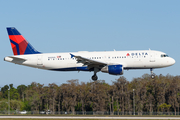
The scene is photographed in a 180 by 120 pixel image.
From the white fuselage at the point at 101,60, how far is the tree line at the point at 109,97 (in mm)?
48565

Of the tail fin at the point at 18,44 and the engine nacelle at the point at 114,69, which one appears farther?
the tail fin at the point at 18,44

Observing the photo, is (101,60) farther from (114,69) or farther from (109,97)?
(109,97)

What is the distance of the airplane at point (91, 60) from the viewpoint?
48.4 m

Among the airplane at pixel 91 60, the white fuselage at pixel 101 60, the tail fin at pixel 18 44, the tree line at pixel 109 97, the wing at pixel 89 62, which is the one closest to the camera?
the wing at pixel 89 62

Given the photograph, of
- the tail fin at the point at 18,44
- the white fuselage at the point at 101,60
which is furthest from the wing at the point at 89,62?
the tail fin at the point at 18,44

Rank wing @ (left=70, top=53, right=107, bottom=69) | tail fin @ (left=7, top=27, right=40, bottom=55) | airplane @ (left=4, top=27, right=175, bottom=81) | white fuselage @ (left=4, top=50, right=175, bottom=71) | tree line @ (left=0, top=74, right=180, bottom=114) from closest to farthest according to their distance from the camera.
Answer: wing @ (left=70, top=53, right=107, bottom=69) → airplane @ (left=4, top=27, right=175, bottom=81) → white fuselage @ (left=4, top=50, right=175, bottom=71) → tail fin @ (left=7, top=27, right=40, bottom=55) → tree line @ (left=0, top=74, right=180, bottom=114)

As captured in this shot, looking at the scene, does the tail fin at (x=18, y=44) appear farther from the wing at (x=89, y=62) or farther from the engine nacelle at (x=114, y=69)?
the engine nacelle at (x=114, y=69)

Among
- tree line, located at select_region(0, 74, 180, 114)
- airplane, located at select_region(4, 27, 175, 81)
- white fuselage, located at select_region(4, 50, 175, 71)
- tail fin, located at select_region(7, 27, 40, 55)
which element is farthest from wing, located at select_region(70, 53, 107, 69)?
tree line, located at select_region(0, 74, 180, 114)

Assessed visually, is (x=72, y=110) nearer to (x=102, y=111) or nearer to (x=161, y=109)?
(x=102, y=111)

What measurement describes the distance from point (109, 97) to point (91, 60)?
56486mm

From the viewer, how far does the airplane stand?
48.4 meters

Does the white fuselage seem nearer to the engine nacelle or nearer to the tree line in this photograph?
the engine nacelle

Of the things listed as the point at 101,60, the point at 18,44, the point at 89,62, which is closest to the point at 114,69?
the point at 101,60

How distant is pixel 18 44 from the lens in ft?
178
